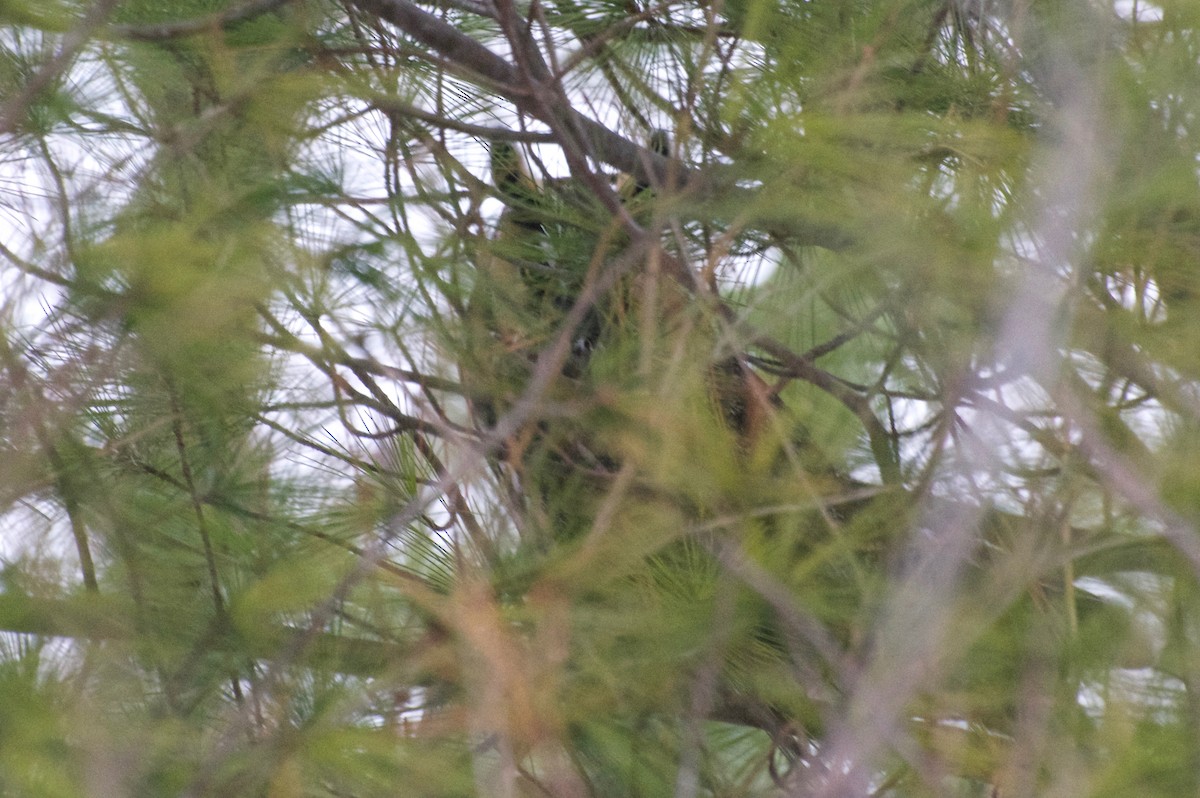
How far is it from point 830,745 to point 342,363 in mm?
→ 386

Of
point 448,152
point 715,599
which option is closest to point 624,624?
point 715,599

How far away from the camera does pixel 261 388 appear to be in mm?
733

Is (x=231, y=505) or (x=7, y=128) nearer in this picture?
(x=7, y=128)

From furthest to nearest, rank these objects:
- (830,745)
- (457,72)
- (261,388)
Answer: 1. (457,72)
2. (261,388)
3. (830,745)

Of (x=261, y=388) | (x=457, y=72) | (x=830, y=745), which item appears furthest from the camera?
(x=457, y=72)

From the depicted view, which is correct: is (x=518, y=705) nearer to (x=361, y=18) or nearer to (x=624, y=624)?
(x=624, y=624)

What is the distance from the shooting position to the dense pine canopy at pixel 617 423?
2.00 ft

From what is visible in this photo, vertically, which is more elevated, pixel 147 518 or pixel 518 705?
pixel 147 518

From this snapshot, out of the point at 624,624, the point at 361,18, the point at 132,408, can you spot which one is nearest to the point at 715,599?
the point at 624,624

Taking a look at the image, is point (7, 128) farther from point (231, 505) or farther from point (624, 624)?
point (624, 624)

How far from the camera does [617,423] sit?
0.70 metres

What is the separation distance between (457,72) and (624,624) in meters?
0.42

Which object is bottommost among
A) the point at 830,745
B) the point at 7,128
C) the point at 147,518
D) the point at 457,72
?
the point at 830,745

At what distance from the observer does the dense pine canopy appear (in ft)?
2.00
